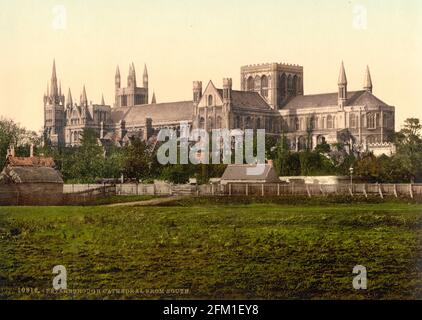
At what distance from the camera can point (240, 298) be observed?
26.3 m

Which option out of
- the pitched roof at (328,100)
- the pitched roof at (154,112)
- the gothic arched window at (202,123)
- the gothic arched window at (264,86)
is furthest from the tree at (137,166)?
the pitched roof at (154,112)

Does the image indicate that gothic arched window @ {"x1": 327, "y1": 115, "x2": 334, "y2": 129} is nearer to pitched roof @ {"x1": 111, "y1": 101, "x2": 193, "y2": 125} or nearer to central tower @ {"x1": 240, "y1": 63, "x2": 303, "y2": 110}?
central tower @ {"x1": 240, "y1": 63, "x2": 303, "y2": 110}

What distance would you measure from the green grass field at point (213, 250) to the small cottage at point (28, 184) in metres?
1.62

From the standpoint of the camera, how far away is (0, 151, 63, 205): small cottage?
35.8m

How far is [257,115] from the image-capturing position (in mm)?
91938

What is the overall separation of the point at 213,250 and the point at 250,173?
11314 mm

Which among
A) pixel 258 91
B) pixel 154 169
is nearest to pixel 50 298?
pixel 154 169

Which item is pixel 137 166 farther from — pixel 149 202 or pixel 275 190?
pixel 275 190

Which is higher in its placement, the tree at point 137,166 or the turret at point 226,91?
the turret at point 226,91

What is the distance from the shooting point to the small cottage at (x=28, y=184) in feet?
118

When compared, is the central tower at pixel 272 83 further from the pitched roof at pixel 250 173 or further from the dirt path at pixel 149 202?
the dirt path at pixel 149 202

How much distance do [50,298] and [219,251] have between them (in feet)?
17.8

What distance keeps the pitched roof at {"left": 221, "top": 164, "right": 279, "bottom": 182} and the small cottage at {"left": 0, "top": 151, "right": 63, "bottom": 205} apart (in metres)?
7.25

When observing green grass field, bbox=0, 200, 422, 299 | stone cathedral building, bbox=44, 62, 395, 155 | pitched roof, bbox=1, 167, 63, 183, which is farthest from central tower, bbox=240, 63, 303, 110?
green grass field, bbox=0, 200, 422, 299
